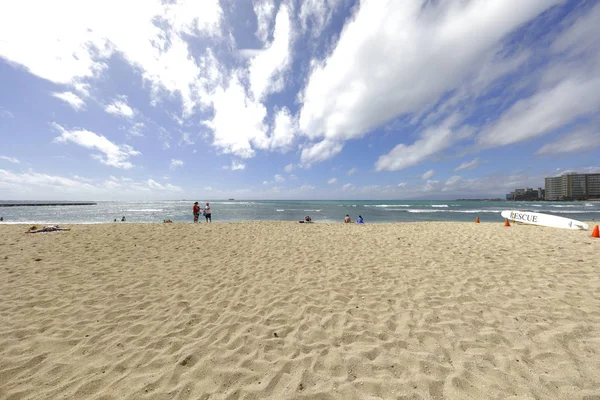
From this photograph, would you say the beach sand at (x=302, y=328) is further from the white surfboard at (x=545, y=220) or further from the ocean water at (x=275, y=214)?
the ocean water at (x=275, y=214)

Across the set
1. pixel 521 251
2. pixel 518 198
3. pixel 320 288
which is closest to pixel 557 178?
pixel 518 198

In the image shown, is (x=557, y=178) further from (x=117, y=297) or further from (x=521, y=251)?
(x=117, y=297)

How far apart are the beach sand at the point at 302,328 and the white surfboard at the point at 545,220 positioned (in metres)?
10.4

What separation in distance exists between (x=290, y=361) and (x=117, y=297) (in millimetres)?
4112

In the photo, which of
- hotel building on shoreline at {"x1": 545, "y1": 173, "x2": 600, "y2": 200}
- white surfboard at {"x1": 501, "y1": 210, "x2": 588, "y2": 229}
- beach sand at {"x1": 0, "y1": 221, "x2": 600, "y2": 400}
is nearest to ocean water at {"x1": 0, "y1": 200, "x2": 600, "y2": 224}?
white surfboard at {"x1": 501, "y1": 210, "x2": 588, "y2": 229}

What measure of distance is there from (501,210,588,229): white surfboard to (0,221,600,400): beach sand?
10.4 metres

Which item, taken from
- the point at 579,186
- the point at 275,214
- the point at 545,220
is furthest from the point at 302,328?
the point at 579,186

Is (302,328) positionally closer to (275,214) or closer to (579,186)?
(275,214)

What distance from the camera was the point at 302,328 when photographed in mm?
3680

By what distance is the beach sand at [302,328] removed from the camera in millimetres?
2611

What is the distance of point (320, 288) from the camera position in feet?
17.0

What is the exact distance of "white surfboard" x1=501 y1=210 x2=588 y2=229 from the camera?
13670 mm

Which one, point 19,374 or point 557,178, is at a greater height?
point 557,178

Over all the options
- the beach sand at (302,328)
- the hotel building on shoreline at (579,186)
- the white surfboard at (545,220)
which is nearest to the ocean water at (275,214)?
the white surfboard at (545,220)
